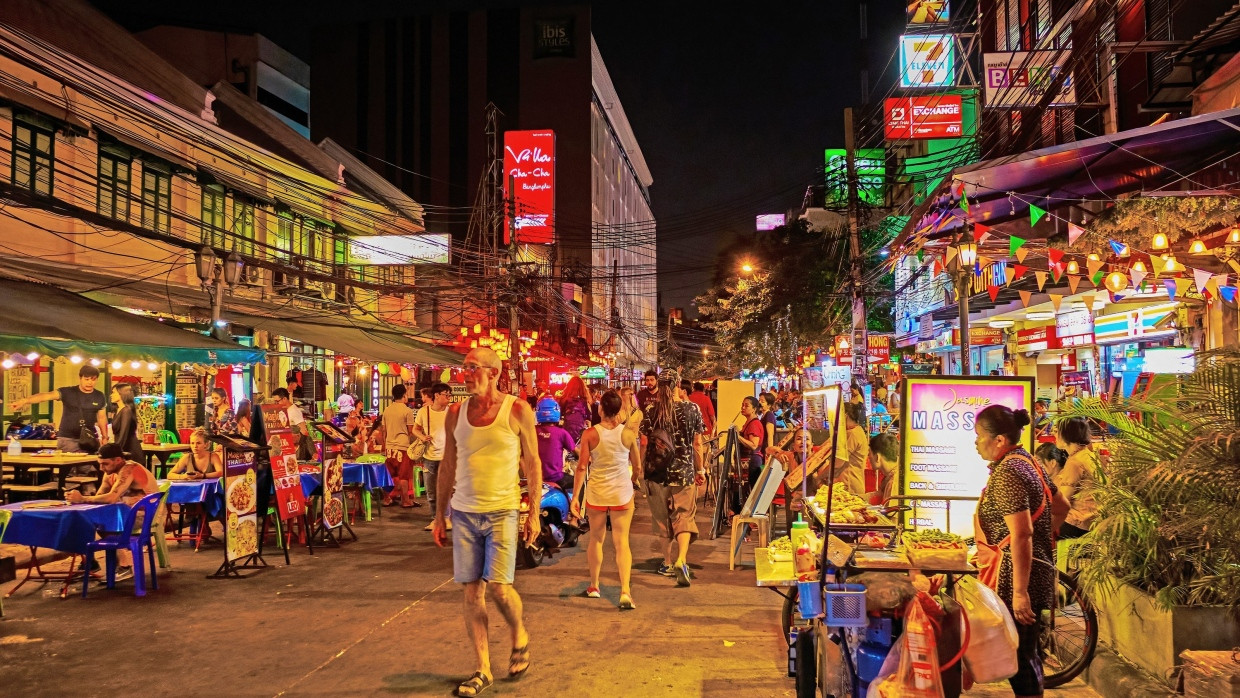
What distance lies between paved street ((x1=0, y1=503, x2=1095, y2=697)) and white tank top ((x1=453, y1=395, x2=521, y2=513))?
4.00 feet

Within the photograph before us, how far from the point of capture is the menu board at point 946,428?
6.44m

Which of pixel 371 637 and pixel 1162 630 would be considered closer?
pixel 1162 630

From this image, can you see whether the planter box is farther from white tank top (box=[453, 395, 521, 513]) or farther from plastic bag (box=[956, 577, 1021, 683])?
white tank top (box=[453, 395, 521, 513])

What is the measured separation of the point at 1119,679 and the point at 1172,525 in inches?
41.6

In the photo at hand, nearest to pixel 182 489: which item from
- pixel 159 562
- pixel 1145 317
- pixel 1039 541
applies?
pixel 159 562

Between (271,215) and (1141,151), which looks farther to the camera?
(271,215)

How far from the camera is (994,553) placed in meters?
4.48

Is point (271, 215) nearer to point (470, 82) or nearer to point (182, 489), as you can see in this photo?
point (182, 489)

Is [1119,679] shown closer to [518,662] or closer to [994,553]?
[994,553]

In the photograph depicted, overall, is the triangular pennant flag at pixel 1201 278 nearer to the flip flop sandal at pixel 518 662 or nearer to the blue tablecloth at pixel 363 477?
the flip flop sandal at pixel 518 662

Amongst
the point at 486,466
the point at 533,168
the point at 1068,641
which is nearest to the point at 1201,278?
the point at 1068,641

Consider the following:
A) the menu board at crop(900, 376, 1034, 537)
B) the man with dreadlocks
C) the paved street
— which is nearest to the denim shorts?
the paved street

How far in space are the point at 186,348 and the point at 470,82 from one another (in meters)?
45.4

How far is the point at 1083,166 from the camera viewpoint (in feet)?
27.5
